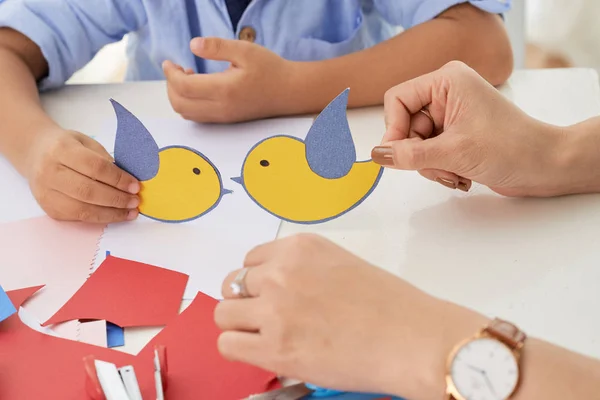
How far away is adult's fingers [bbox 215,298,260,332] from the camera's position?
543 millimetres

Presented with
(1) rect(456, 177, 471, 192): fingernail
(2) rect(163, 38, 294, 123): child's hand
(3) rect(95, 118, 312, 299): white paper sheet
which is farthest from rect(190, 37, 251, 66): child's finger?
(1) rect(456, 177, 471, 192): fingernail

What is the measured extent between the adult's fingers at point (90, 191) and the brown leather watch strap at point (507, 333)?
427mm

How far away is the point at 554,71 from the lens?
39.6 inches

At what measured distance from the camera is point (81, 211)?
0.76 m

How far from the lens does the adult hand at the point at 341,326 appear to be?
0.51 meters

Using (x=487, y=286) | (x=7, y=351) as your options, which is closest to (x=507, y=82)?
(x=487, y=286)

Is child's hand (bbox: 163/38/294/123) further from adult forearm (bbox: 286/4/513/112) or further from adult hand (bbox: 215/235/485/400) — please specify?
adult hand (bbox: 215/235/485/400)

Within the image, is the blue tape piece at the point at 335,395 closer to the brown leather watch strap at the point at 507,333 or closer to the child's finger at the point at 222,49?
the brown leather watch strap at the point at 507,333

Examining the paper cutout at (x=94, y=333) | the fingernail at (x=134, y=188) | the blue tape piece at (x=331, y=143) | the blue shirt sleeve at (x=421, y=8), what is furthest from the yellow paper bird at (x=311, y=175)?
the blue shirt sleeve at (x=421, y=8)

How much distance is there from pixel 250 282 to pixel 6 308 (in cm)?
27

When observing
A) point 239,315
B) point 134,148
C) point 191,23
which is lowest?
point 239,315

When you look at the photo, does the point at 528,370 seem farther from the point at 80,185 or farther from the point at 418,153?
the point at 80,185

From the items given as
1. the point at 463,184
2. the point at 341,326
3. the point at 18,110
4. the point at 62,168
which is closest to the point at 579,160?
the point at 463,184

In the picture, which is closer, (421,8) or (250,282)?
(250,282)
